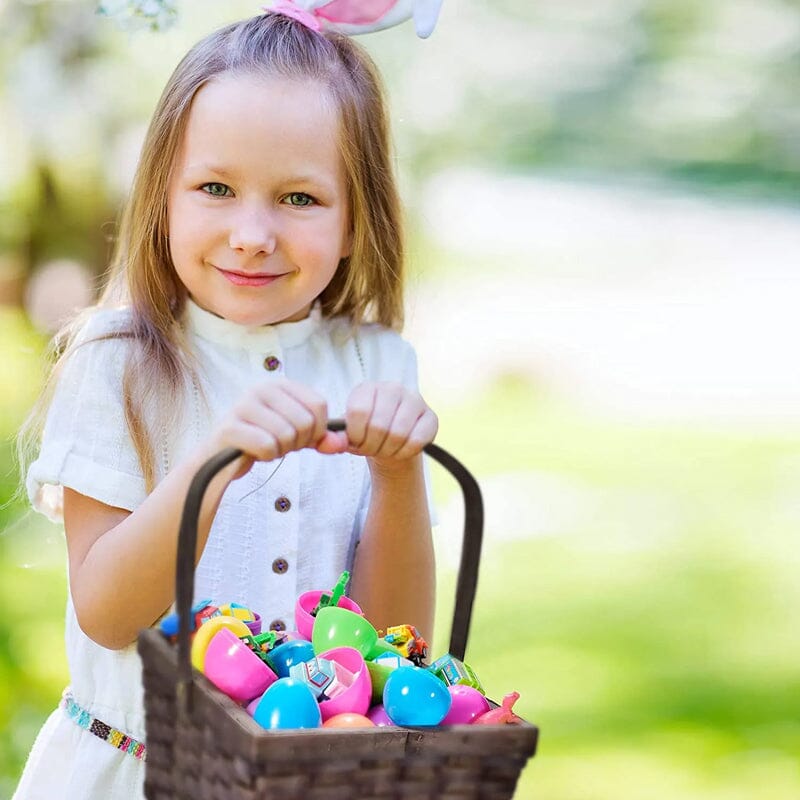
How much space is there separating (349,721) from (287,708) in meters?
0.05

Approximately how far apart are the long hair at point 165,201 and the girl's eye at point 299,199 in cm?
7

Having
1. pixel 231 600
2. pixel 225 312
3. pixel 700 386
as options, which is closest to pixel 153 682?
pixel 231 600

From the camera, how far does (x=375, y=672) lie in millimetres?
1050

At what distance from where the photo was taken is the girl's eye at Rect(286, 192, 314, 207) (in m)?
1.37

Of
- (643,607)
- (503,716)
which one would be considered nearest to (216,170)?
(503,716)

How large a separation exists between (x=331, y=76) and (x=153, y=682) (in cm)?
71

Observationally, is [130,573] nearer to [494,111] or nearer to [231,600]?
[231,600]

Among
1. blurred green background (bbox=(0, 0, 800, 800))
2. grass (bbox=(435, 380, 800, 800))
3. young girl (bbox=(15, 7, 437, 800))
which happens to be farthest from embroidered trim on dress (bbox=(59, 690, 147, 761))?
grass (bbox=(435, 380, 800, 800))

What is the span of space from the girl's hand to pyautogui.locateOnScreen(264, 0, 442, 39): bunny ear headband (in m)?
0.55

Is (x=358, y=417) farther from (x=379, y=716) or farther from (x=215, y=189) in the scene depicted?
(x=215, y=189)

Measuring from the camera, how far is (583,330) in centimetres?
588

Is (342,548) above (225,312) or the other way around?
the other way around

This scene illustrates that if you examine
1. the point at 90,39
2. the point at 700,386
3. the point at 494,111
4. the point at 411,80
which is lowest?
the point at 90,39

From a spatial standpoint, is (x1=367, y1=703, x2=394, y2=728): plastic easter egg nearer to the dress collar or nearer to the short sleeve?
the short sleeve
